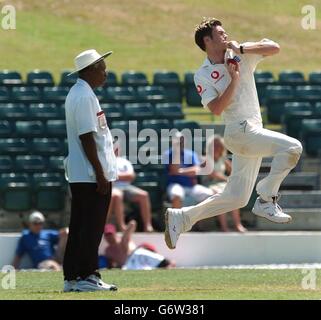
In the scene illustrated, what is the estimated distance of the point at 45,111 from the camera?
19281 millimetres

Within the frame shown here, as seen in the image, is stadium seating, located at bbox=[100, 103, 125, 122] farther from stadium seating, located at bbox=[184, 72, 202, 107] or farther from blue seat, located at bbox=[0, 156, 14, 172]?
stadium seating, located at bbox=[184, 72, 202, 107]

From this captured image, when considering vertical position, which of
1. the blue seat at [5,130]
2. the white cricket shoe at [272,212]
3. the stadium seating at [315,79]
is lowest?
the white cricket shoe at [272,212]

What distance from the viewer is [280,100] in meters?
20.5

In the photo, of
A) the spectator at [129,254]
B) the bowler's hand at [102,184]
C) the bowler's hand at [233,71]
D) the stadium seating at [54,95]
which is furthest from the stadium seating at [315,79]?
the bowler's hand at [102,184]

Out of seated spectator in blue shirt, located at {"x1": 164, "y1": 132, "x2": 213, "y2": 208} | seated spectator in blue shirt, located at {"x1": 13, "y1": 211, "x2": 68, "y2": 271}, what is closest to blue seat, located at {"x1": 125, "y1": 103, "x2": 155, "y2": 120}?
seated spectator in blue shirt, located at {"x1": 164, "y1": 132, "x2": 213, "y2": 208}

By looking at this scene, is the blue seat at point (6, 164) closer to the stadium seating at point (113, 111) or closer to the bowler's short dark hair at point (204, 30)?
the stadium seating at point (113, 111)

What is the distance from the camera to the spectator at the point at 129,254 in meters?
15.1

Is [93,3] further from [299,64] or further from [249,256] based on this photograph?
[249,256]

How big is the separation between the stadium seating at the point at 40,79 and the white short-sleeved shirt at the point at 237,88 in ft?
33.5

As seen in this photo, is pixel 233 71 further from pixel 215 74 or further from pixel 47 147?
pixel 47 147

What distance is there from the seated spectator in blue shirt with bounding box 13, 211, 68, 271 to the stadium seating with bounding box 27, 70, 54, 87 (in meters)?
5.15

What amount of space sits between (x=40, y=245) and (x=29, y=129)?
3621mm

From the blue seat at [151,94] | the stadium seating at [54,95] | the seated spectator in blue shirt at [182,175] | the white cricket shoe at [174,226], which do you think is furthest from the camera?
the blue seat at [151,94]
